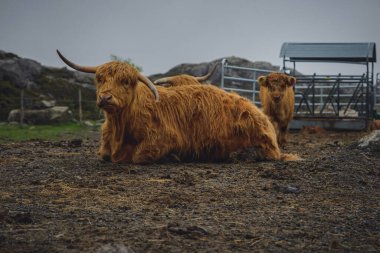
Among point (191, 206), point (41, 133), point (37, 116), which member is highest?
point (37, 116)

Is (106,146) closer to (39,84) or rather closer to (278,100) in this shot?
(278,100)

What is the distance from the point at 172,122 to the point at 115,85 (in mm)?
975

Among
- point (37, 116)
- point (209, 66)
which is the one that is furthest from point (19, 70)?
point (209, 66)

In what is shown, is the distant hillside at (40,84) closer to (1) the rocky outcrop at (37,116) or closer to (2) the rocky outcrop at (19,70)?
(2) the rocky outcrop at (19,70)

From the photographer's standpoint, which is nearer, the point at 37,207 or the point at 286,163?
the point at 37,207

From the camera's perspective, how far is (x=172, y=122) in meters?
7.95

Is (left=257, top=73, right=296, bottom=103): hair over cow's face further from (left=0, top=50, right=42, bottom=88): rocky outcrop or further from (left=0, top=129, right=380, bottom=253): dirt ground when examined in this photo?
(left=0, top=50, right=42, bottom=88): rocky outcrop

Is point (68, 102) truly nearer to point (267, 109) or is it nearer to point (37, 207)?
point (267, 109)

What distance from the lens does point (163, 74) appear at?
31.4 meters

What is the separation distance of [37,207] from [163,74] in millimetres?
26876

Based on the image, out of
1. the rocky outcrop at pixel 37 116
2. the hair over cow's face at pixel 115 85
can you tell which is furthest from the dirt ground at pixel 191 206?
the rocky outcrop at pixel 37 116

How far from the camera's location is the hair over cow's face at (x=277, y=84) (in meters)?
12.0

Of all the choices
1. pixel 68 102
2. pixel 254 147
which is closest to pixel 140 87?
pixel 254 147

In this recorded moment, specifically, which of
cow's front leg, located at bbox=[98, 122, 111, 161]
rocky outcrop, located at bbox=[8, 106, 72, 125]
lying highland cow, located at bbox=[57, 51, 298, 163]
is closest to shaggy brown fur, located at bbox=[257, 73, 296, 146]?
lying highland cow, located at bbox=[57, 51, 298, 163]
